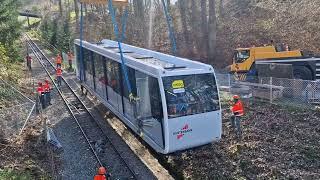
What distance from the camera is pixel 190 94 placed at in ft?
38.3

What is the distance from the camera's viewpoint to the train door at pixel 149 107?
11.5 m

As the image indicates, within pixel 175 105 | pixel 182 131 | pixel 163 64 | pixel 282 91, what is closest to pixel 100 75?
pixel 163 64

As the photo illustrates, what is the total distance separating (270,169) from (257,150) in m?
1.55

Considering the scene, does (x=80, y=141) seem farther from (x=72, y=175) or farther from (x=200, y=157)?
(x=200, y=157)

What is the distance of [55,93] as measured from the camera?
77.0 feet

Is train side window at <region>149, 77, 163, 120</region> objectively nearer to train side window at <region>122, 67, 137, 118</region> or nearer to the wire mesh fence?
train side window at <region>122, 67, 137, 118</region>

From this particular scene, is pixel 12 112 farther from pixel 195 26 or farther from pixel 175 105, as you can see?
pixel 195 26

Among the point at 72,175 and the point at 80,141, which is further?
the point at 80,141

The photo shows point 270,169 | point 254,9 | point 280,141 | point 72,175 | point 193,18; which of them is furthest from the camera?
point 254,9

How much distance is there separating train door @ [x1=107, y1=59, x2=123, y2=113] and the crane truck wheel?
1163 cm

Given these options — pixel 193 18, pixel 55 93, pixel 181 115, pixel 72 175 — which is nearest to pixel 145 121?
pixel 181 115

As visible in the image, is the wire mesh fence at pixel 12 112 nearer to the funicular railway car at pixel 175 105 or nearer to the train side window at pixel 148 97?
the funicular railway car at pixel 175 105

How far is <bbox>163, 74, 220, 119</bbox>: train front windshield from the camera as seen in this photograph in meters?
11.3

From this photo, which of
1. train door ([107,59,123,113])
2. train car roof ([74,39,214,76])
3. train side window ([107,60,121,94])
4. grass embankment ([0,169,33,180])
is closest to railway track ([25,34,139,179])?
train door ([107,59,123,113])
